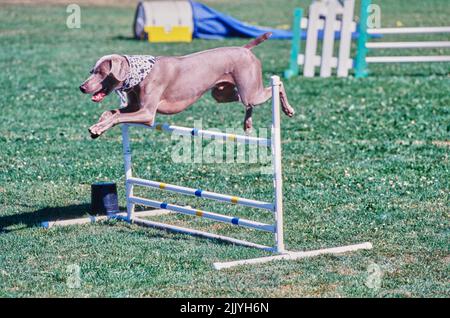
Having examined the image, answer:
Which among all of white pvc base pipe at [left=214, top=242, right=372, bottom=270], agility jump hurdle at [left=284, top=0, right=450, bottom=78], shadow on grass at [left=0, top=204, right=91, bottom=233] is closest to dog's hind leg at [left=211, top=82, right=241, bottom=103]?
white pvc base pipe at [left=214, top=242, right=372, bottom=270]

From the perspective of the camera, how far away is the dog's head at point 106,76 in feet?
25.1

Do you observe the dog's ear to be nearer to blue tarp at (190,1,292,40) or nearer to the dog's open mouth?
the dog's open mouth

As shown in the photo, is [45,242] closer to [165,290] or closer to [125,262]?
[125,262]

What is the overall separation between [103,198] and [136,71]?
1941mm

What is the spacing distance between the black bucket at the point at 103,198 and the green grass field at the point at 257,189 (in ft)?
0.68

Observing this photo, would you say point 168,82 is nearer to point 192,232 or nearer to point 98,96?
point 98,96

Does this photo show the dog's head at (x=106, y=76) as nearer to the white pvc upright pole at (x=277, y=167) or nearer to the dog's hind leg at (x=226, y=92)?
the dog's hind leg at (x=226, y=92)

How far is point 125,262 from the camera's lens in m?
→ 7.69

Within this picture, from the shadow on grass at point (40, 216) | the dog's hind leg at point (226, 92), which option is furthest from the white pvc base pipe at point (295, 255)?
the shadow on grass at point (40, 216)

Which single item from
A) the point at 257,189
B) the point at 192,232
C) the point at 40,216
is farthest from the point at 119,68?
the point at 257,189

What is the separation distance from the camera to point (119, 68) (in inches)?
301

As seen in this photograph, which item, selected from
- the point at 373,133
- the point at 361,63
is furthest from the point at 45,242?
the point at 361,63

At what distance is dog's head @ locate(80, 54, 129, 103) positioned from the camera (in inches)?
301

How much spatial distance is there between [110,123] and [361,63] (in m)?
11.3
